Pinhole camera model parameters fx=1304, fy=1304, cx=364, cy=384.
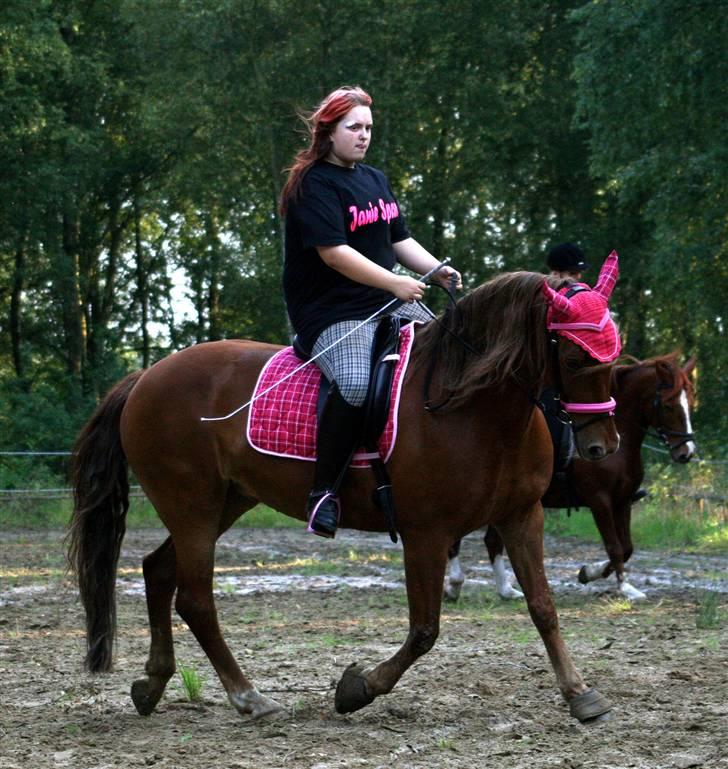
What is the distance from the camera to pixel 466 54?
33.1 metres

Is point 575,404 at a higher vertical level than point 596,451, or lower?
higher

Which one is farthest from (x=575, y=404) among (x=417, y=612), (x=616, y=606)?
(x=616, y=606)

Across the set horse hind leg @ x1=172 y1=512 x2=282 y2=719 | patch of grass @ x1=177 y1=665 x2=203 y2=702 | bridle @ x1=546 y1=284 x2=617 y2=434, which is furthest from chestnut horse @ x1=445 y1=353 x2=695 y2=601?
bridle @ x1=546 y1=284 x2=617 y2=434

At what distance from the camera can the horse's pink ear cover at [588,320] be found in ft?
17.9

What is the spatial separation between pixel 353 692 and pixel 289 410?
134 centimetres

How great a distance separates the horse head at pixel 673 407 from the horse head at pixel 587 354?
17.9 ft

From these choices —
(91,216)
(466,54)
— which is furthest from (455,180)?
(91,216)

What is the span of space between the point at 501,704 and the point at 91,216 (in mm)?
33942

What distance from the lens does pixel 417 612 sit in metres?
5.78

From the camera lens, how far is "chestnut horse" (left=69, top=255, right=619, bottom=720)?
5.65 metres

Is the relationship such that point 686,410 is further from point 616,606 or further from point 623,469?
point 616,606

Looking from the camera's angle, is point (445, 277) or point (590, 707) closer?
point (590, 707)

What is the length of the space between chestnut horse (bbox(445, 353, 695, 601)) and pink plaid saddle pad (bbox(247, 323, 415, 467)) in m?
4.68

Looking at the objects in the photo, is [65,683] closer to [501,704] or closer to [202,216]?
[501,704]
